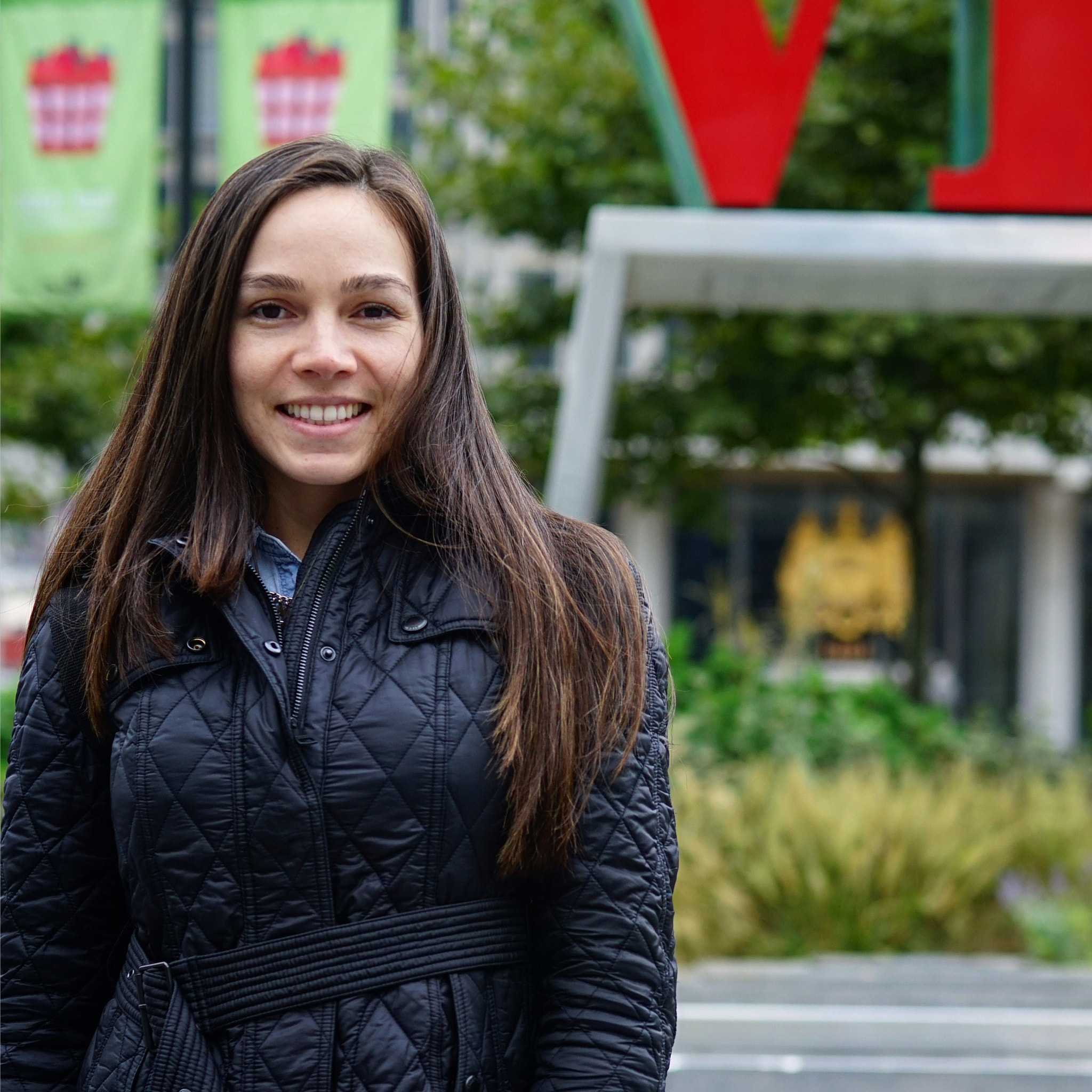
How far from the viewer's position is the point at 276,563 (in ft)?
5.30

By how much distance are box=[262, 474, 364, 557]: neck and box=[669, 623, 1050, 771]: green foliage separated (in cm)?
589

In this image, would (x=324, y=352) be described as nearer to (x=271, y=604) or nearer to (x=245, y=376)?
(x=245, y=376)

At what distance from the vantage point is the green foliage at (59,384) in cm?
1327

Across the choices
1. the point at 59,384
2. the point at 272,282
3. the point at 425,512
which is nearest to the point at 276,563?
the point at 425,512

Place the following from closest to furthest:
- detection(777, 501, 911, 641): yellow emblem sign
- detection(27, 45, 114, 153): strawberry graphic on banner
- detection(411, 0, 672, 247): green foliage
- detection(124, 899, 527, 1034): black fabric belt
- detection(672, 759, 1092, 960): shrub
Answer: detection(124, 899, 527, 1034): black fabric belt
detection(672, 759, 1092, 960): shrub
detection(27, 45, 114, 153): strawberry graphic on banner
detection(411, 0, 672, 247): green foliage
detection(777, 501, 911, 641): yellow emblem sign

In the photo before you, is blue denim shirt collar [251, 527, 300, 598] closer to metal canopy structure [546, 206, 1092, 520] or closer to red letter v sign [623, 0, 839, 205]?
metal canopy structure [546, 206, 1092, 520]

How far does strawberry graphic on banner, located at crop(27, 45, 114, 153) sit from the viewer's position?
836 cm

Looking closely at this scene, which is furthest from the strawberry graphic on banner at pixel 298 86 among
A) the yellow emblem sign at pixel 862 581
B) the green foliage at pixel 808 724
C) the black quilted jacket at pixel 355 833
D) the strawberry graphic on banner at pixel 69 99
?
the yellow emblem sign at pixel 862 581

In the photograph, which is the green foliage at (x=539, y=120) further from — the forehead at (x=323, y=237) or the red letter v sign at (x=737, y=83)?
the forehead at (x=323, y=237)

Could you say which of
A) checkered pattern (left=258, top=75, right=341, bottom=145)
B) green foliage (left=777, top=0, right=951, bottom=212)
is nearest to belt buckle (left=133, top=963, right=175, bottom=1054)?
checkered pattern (left=258, top=75, right=341, bottom=145)

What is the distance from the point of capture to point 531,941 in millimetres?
1494

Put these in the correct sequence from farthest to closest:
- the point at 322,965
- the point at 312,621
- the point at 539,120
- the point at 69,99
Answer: the point at 539,120 → the point at 69,99 → the point at 312,621 → the point at 322,965

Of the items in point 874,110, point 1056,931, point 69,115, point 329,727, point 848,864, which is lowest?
point 1056,931

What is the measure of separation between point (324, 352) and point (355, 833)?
536 millimetres
